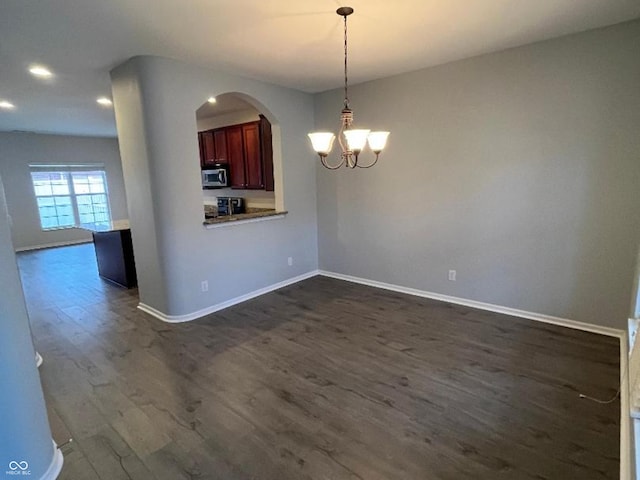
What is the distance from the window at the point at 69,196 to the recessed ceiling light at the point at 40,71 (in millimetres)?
5371

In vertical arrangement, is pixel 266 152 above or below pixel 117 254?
above

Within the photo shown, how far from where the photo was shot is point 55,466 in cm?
177

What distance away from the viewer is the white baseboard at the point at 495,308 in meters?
3.10

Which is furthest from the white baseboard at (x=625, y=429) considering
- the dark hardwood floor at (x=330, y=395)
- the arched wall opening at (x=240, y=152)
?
the arched wall opening at (x=240, y=152)

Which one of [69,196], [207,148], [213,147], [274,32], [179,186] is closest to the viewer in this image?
[274,32]

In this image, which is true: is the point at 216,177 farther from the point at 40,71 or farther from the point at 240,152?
the point at 40,71

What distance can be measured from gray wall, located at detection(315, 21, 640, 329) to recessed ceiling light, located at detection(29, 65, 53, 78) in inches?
125

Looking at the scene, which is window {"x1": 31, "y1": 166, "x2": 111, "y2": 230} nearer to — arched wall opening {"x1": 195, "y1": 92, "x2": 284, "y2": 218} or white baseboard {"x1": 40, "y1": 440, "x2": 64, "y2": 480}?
arched wall opening {"x1": 195, "y1": 92, "x2": 284, "y2": 218}

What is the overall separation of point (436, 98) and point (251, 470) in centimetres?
375

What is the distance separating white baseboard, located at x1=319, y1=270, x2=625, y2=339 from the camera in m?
3.10

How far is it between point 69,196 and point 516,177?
963 cm
